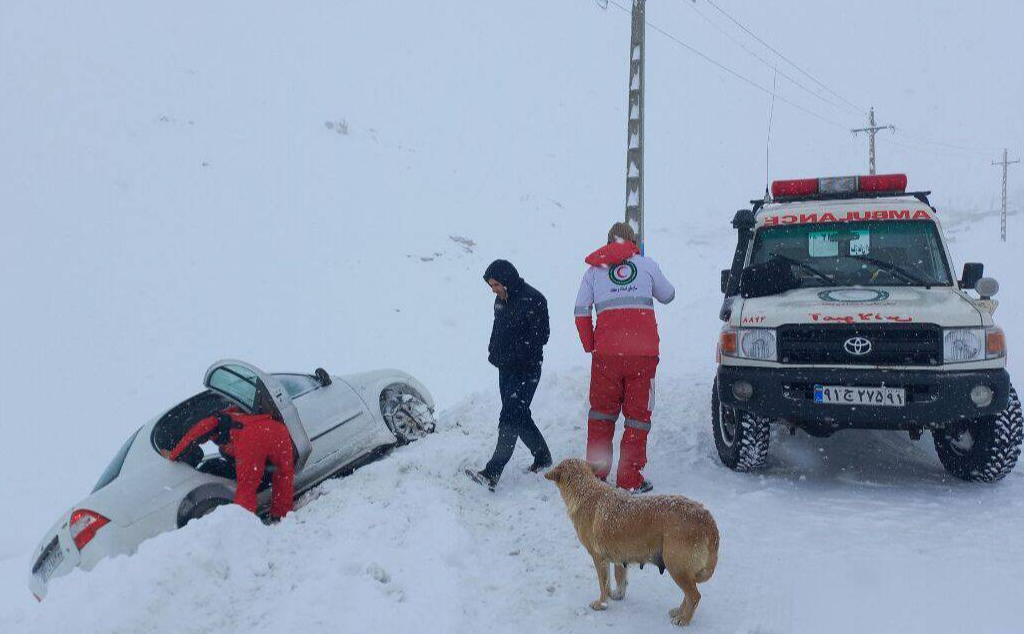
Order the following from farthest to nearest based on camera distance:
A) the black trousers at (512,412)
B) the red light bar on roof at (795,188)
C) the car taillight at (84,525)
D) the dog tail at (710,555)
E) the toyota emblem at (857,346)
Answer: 1. the red light bar on roof at (795,188)
2. the black trousers at (512,412)
3. the toyota emblem at (857,346)
4. the car taillight at (84,525)
5. the dog tail at (710,555)

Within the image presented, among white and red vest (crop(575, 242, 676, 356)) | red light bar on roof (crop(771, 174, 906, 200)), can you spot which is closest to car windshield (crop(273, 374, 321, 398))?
white and red vest (crop(575, 242, 676, 356))

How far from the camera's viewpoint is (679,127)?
201 ft

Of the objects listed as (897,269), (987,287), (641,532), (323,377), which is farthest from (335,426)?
(987,287)

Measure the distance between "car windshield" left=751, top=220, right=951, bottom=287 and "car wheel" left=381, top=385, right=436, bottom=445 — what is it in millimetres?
3685

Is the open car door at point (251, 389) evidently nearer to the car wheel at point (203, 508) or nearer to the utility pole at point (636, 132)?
the car wheel at point (203, 508)

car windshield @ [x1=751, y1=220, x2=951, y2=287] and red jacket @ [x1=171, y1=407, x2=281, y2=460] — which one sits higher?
car windshield @ [x1=751, y1=220, x2=951, y2=287]

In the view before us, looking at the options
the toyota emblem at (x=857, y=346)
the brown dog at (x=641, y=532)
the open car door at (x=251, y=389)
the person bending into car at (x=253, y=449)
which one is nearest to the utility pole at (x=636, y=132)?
the toyota emblem at (x=857, y=346)

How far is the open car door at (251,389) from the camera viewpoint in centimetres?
536

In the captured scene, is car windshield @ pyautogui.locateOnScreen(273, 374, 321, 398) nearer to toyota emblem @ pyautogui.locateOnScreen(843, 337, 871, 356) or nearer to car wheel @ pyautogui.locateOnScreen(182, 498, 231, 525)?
car wheel @ pyautogui.locateOnScreen(182, 498, 231, 525)

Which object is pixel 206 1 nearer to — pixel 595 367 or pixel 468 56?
pixel 468 56

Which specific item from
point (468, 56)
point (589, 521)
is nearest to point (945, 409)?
point (589, 521)

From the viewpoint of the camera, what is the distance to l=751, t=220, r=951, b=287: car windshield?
5.48 m

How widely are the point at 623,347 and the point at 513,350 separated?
0.89 meters

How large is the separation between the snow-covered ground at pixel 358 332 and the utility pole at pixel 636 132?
2.30 metres
